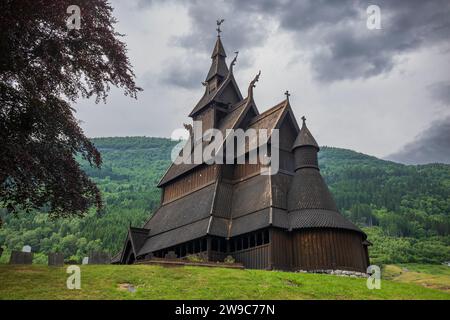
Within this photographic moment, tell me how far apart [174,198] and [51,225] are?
126 metres

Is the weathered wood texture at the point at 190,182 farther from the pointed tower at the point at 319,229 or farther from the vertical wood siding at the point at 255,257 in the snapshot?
the vertical wood siding at the point at 255,257

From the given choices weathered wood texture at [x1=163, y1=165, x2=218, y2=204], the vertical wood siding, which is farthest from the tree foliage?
weathered wood texture at [x1=163, y1=165, x2=218, y2=204]

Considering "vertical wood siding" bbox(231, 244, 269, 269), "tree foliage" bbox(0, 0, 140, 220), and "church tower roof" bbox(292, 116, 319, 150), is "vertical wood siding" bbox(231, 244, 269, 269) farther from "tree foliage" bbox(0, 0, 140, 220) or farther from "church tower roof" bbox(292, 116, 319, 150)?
"tree foliage" bbox(0, 0, 140, 220)

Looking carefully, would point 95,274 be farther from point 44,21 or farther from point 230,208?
point 230,208

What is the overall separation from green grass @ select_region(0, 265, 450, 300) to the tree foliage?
3.50m

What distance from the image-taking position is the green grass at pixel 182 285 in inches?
715

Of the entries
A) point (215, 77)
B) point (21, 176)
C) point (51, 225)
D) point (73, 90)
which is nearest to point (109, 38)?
point (73, 90)

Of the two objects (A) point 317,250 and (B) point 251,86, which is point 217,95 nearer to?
(B) point 251,86

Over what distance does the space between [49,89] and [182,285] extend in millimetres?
10973

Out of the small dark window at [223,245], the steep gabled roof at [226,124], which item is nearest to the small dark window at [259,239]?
the small dark window at [223,245]

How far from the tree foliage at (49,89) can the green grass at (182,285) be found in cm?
350

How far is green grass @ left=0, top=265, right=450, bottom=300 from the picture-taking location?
18.2 meters

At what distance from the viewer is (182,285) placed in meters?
20.9
